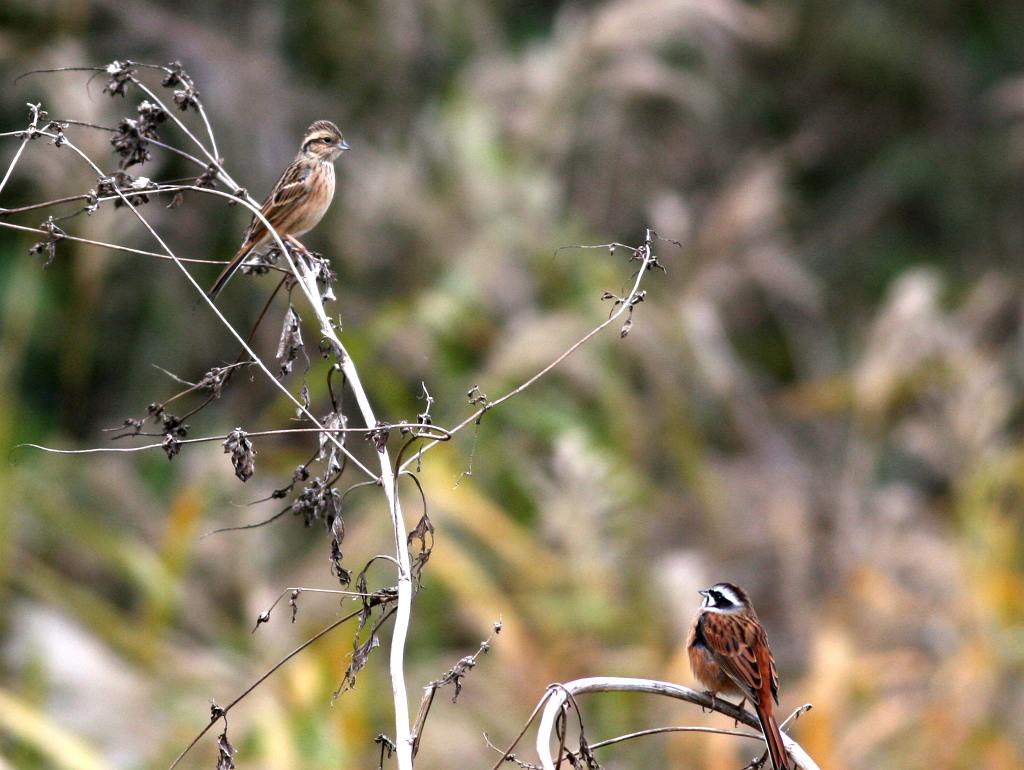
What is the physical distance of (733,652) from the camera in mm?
3291

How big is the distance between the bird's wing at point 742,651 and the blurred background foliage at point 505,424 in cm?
173

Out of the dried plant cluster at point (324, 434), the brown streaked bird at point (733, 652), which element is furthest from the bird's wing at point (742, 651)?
the dried plant cluster at point (324, 434)

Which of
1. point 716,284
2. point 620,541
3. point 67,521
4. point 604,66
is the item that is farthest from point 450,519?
point 604,66

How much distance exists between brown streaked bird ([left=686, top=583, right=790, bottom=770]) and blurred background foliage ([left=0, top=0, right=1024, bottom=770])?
65.5 inches

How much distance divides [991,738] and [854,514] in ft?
4.34

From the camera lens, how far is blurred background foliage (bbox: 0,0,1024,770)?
538cm

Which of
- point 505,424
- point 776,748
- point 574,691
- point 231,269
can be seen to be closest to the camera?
point 574,691

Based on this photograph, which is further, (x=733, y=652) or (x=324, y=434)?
(x=733, y=652)

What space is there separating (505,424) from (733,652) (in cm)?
361

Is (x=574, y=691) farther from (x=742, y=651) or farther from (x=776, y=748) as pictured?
(x=742, y=651)

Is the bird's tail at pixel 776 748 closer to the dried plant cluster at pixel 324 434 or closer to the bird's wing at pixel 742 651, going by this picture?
the dried plant cluster at pixel 324 434

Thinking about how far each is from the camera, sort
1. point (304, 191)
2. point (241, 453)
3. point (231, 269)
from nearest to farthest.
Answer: point (241, 453), point (231, 269), point (304, 191)

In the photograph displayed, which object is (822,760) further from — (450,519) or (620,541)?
(450,519)

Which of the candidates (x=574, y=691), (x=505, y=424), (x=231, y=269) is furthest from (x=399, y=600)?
(x=505, y=424)
